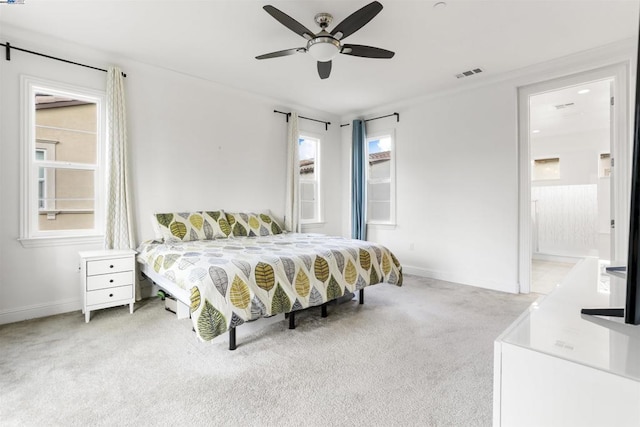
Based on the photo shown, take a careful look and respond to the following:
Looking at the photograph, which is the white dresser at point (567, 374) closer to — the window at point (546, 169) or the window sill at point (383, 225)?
the window sill at point (383, 225)

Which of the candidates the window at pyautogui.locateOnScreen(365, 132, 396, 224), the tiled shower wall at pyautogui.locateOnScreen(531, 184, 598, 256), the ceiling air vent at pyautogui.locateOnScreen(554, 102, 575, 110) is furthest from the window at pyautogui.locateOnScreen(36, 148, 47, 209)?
the tiled shower wall at pyautogui.locateOnScreen(531, 184, 598, 256)

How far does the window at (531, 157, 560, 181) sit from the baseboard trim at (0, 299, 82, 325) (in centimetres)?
820

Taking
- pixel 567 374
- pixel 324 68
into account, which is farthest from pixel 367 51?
pixel 567 374

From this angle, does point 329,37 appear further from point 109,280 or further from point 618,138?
point 618,138

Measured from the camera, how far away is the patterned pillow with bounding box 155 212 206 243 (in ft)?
11.3

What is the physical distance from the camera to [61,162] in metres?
3.17

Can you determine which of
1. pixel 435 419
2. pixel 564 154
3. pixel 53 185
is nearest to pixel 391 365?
pixel 435 419

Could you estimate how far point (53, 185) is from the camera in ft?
10.4

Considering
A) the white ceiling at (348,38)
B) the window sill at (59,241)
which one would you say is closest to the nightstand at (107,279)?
the window sill at (59,241)

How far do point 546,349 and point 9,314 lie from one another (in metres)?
4.01

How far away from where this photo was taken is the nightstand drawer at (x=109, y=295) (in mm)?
2859

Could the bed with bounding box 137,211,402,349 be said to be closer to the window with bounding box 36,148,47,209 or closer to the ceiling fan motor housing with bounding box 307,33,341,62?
the window with bounding box 36,148,47,209

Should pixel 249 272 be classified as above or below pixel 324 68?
below

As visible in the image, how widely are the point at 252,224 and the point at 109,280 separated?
1702 mm
